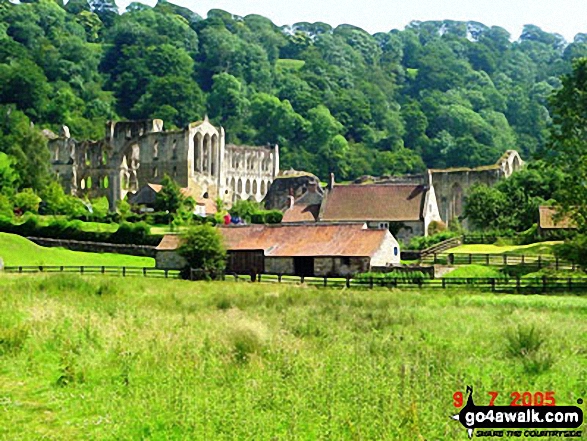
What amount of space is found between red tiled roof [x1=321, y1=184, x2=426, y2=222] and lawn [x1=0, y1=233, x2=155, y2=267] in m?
17.6

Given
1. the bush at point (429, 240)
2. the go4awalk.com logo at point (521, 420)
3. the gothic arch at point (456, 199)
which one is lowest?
the go4awalk.com logo at point (521, 420)

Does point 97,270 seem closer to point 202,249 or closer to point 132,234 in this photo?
point 202,249

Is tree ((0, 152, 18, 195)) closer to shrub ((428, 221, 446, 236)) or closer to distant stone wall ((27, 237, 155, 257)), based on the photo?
distant stone wall ((27, 237, 155, 257))

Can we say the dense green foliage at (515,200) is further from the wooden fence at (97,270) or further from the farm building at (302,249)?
the wooden fence at (97,270)

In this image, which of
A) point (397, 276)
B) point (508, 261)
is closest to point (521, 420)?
point (397, 276)

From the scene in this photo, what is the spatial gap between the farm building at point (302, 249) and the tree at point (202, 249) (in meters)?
3.02

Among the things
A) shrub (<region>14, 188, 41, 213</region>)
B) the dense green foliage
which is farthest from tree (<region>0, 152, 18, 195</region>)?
the dense green foliage

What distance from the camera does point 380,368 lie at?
15797 millimetres

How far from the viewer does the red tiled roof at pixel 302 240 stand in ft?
169

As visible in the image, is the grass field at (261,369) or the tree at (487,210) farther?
the tree at (487,210)

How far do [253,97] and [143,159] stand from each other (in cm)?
5491

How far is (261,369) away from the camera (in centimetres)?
1570

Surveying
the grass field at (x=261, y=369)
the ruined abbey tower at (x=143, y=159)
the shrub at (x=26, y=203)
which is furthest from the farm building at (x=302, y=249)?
the ruined abbey tower at (x=143, y=159)

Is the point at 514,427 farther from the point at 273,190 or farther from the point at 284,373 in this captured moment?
the point at 273,190
